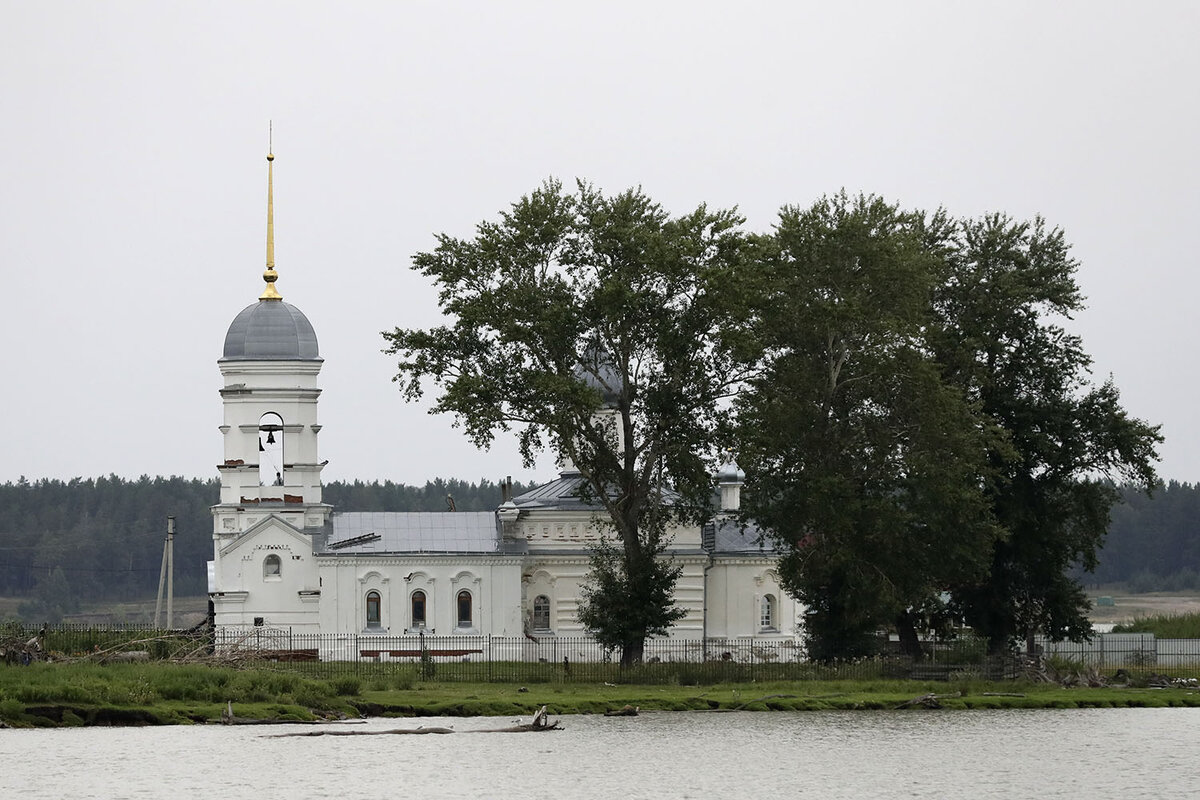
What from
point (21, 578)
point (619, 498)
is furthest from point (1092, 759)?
point (21, 578)

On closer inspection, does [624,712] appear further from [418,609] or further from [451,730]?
[418,609]

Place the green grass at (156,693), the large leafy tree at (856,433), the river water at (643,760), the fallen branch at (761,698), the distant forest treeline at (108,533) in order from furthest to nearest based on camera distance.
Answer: the distant forest treeline at (108,533), the large leafy tree at (856,433), the fallen branch at (761,698), the green grass at (156,693), the river water at (643,760)

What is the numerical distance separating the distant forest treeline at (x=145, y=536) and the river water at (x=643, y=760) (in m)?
114

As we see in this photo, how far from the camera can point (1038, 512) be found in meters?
56.0

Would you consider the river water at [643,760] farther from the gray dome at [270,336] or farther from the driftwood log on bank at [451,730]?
the gray dome at [270,336]

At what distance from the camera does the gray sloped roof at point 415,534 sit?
6844 cm

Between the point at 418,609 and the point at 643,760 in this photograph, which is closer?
the point at 643,760

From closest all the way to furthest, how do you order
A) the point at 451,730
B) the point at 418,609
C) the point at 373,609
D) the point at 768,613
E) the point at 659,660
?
1. the point at 451,730
2. the point at 659,660
3. the point at 373,609
4. the point at 418,609
5. the point at 768,613

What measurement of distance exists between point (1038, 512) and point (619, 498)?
11458 mm

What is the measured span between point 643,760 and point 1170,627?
35.1 m

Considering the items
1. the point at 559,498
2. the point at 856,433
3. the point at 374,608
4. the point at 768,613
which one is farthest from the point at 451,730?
the point at 768,613

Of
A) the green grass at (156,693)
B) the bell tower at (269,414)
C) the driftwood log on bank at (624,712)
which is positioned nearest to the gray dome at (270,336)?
the bell tower at (269,414)

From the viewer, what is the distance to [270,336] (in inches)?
2717

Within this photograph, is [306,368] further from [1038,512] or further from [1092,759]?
[1092,759]
